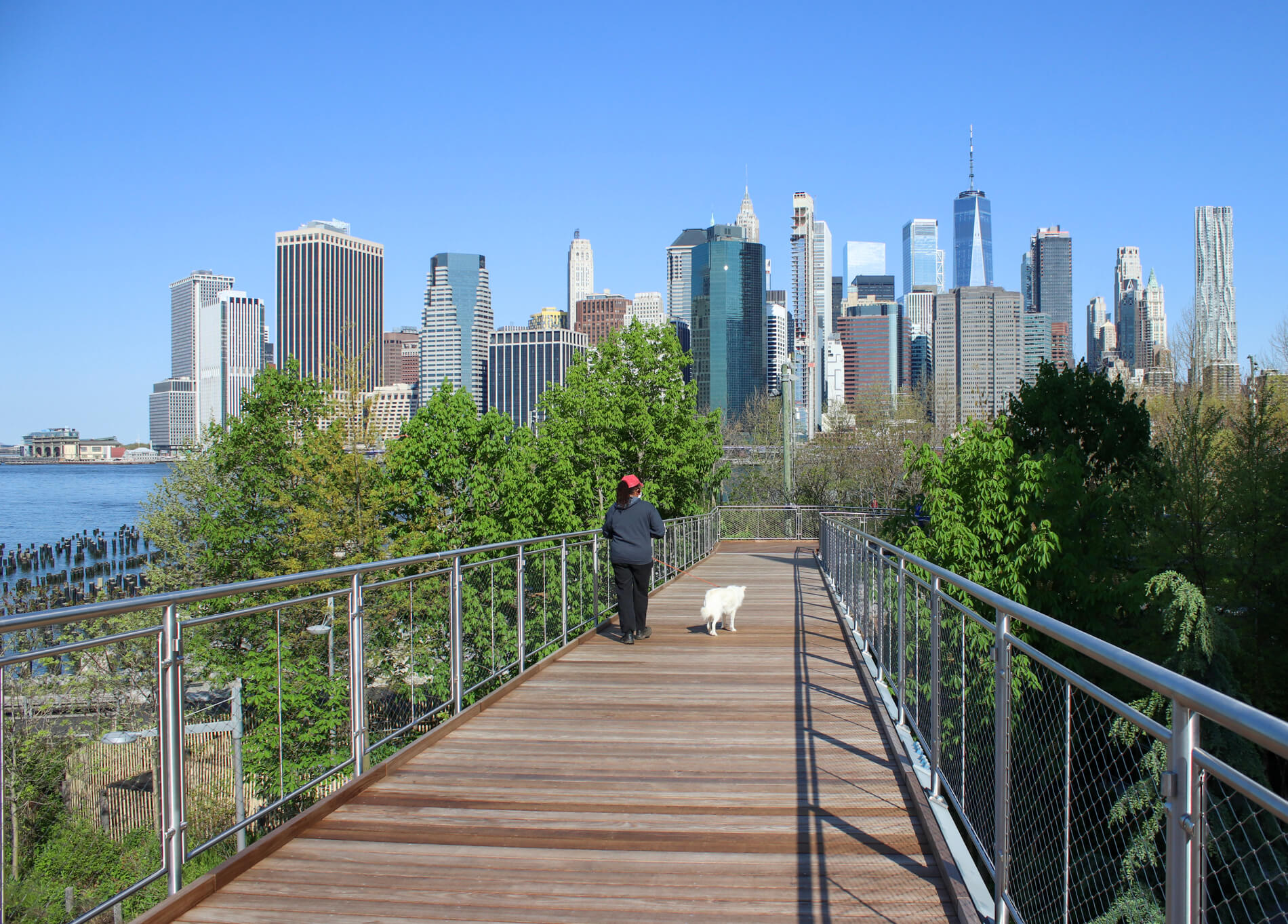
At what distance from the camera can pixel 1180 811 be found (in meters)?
2.03

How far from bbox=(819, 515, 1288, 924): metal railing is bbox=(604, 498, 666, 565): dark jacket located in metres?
3.89

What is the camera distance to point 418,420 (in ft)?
130

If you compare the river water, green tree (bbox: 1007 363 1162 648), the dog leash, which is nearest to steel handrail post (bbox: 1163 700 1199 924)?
the dog leash

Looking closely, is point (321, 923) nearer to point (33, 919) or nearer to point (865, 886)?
point (33, 919)

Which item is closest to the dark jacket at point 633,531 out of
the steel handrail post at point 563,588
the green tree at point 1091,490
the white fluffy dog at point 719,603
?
the steel handrail post at point 563,588

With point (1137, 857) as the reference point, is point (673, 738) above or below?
below

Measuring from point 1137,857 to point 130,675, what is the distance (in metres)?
4.14

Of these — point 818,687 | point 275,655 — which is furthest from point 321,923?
point 818,687

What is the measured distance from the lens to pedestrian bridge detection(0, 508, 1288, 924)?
2623 mm

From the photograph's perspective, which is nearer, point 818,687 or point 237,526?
point 818,687

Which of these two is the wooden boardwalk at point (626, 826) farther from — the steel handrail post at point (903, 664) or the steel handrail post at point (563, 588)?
the steel handrail post at point (563, 588)

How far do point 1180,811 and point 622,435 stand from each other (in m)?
38.0

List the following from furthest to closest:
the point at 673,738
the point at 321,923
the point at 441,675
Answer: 1. the point at 441,675
2. the point at 673,738
3. the point at 321,923

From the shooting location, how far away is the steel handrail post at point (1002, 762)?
3.37 metres
